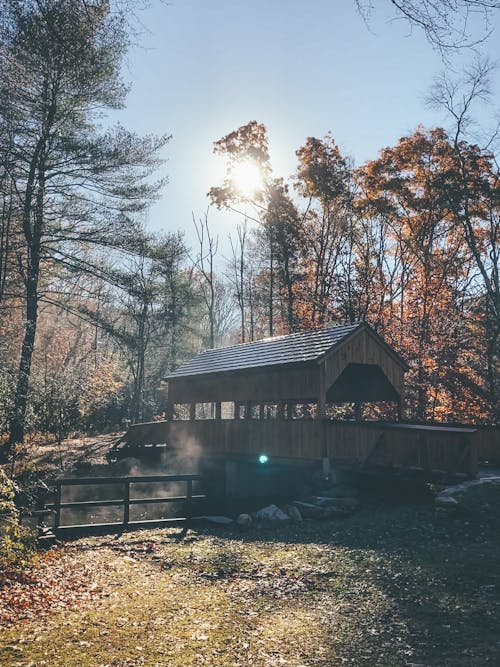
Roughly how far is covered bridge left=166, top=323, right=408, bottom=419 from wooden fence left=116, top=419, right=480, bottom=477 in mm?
792

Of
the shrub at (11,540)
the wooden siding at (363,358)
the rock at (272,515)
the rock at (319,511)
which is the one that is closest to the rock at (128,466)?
the rock at (272,515)

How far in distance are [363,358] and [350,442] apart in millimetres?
2831

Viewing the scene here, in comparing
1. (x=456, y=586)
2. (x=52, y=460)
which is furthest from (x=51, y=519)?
(x=456, y=586)

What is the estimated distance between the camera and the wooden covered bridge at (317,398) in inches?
543

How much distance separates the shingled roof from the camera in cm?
1628

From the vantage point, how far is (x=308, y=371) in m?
16.2

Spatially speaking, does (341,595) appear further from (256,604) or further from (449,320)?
(449,320)

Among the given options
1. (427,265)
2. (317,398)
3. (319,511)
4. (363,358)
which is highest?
(427,265)

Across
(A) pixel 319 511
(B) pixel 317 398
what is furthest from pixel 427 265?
(A) pixel 319 511

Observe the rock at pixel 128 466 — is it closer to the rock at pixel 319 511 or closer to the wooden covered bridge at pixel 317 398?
the wooden covered bridge at pixel 317 398

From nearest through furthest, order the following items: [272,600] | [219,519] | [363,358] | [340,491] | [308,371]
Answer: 1. [272,600]
2. [219,519]
3. [340,491]
4. [308,371]
5. [363,358]

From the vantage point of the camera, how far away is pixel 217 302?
48938mm

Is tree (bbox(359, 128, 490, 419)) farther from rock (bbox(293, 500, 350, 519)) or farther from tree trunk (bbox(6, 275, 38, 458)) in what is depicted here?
tree trunk (bbox(6, 275, 38, 458))

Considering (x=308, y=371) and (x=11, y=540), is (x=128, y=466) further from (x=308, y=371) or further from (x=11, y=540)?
(x=11, y=540)
